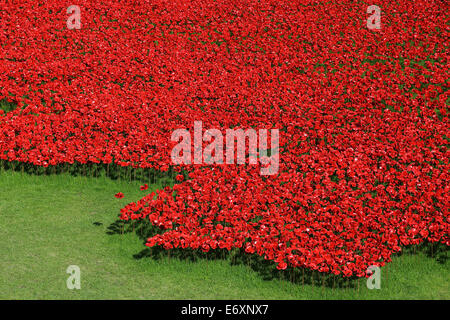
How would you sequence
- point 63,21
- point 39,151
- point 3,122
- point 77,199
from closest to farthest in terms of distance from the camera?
point 77,199
point 39,151
point 3,122
point 63,21

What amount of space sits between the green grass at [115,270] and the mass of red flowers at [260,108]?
1.19 ft

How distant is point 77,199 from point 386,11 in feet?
39.6

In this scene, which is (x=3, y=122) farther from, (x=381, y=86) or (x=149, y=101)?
(x=381, y=86)

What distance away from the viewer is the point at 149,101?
11.6m

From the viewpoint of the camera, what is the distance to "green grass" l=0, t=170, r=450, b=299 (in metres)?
6.62

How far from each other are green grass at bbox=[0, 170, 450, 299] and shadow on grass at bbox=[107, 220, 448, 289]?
67 mm

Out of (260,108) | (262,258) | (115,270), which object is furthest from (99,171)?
(262,258)

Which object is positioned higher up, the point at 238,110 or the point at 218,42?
the point at 218,42

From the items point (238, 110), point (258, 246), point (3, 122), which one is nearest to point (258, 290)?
point (258, 246)

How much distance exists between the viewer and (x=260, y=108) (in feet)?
37.0

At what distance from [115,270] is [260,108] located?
5718mm

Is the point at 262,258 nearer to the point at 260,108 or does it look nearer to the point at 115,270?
the point at 115,270

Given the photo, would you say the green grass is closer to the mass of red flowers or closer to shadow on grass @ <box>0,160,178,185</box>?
the mass of red flowers

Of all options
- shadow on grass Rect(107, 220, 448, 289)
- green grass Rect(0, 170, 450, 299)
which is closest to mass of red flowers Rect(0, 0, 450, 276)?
shadow on grass Rect(107, 220, 448, 289)
